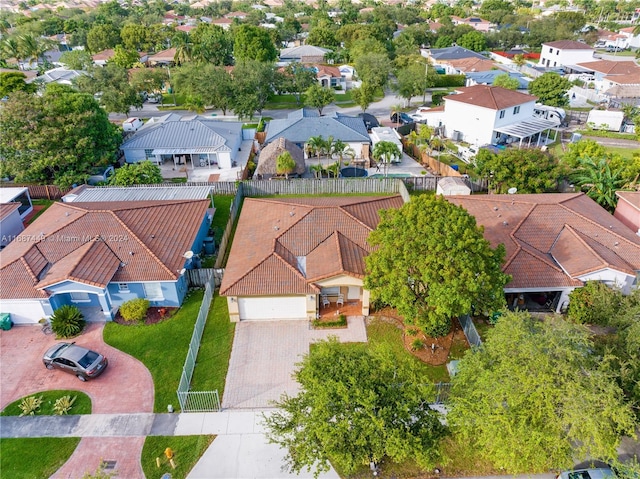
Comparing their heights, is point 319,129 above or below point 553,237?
above

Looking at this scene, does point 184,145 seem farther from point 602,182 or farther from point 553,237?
point 602,182

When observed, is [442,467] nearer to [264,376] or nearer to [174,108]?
[264,376]

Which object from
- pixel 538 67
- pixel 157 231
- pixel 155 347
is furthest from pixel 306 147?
pixel 538 67

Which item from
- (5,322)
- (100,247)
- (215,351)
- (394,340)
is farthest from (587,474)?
(5,322)

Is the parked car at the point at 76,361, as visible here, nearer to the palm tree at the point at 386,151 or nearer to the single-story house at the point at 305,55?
the palm tree at the point at 386,151

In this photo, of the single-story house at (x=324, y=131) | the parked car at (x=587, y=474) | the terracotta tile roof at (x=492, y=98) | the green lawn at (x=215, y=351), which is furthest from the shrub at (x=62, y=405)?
the terracotta tile roof at (x=492, y=98)
